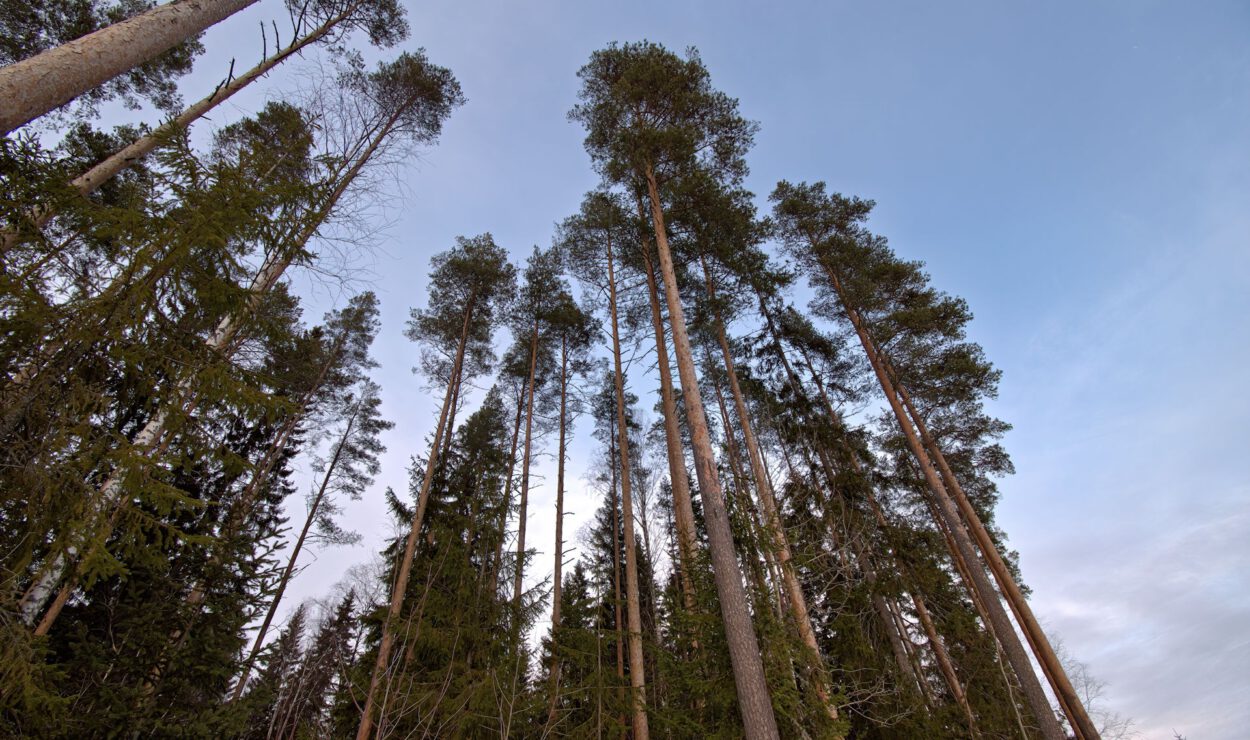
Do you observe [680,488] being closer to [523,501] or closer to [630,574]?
[630,574]

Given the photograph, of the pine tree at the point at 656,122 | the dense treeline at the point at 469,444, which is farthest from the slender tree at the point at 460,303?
the pine tree at the point at 656,122

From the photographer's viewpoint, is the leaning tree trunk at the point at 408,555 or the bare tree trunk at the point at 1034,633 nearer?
the leaning tree trunk at the point at 408,555

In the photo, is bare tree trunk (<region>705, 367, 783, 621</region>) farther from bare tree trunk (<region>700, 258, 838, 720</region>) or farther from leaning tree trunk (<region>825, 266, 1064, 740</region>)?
leaning tree trunk (<region>825, 266, 1064, 740</region>)

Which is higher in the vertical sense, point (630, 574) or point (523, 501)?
point (523, 501)

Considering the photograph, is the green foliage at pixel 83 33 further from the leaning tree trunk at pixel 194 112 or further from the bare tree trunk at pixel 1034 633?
the bare tree trunk at pixel 1034 633

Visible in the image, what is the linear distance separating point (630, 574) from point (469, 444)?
8.70 meters

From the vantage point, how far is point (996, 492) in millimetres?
14297

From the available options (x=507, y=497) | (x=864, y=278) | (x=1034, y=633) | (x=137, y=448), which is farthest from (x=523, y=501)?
(x=1034, y=633)

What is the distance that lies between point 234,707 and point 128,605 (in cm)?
209

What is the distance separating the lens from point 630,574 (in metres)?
9.39

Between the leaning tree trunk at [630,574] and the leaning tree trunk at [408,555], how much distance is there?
3.97 meters

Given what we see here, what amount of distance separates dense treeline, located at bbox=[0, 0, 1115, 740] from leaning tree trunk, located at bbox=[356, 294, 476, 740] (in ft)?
0.29

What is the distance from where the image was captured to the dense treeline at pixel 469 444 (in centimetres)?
311

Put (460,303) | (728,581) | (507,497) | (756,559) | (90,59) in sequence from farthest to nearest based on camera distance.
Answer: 1. (460,303)
2. (507,497)
3. (756,559)
4. (728,581)
5. (90,59)
